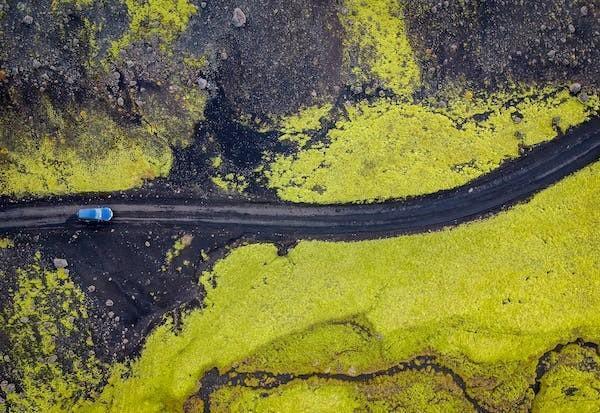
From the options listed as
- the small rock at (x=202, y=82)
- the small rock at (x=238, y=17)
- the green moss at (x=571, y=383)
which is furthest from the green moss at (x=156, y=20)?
the green moss at (x=571, y=383)

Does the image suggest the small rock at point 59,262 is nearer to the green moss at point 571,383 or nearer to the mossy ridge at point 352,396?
the mossy ridge at point 352,396

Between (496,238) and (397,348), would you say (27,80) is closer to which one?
(397,348)

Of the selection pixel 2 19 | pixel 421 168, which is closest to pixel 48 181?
pixel 2 19

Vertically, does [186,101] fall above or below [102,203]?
above

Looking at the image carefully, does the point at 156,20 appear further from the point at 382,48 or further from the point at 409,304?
the point at 409,304

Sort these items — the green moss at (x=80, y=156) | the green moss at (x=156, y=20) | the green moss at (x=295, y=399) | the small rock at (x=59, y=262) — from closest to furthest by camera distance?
the green moss at (x=295, y=399) → the green moss at (x=156, y=20) → the small rock at (x=59, y=262) → the green moss at (x=80, y=156)

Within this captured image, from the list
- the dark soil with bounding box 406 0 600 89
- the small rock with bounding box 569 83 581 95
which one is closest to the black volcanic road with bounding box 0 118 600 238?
the small rock with bounding box 569 83 581 95

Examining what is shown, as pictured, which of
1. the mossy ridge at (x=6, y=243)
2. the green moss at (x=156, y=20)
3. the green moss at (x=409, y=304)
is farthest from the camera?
the mossy ridge at (x=6, y=243)
